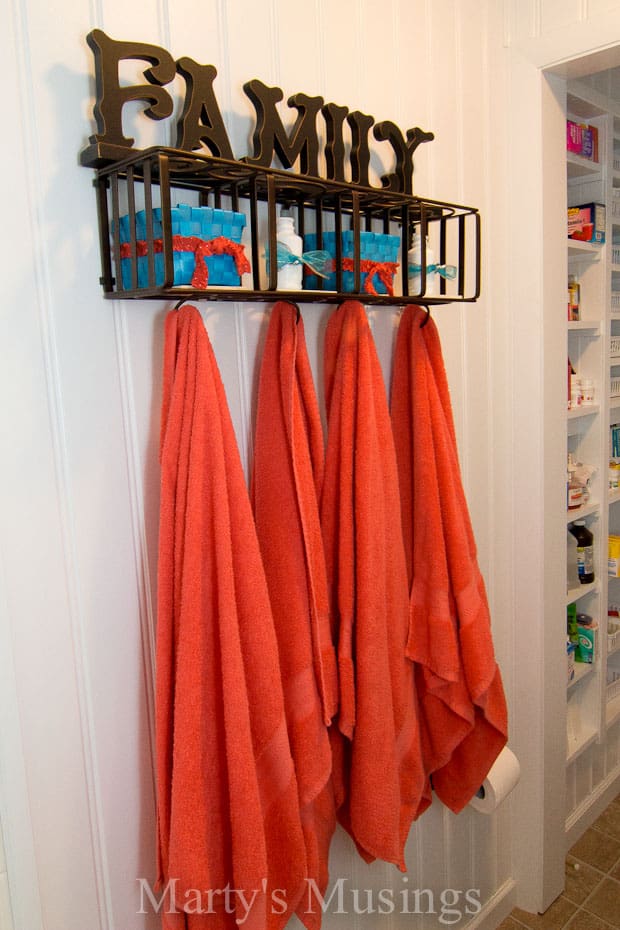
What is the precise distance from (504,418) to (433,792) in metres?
0.89

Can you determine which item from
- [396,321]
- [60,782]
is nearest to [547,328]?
[396,321]

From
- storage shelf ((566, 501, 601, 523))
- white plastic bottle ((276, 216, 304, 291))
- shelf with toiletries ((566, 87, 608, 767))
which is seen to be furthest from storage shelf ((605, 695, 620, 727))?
white plastic bottle ((276, 216, 304, 291))

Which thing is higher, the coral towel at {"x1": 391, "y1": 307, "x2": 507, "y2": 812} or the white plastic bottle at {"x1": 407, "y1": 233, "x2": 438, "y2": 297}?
the white plastic bottle at {"x1": 407, "y1": 233, "x2": 438, "y2": 297}

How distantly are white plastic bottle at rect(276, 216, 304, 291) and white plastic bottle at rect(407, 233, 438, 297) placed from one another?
32 cm

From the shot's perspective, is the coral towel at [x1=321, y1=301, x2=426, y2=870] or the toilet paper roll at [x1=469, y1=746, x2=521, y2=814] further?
the toilet paper roll at [x1=469, y1=746, x2=521, y2=814]

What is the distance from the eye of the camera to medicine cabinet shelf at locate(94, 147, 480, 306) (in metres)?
0.96

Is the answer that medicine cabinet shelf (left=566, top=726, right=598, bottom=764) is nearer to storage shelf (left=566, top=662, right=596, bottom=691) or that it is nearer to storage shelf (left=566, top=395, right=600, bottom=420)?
storage shelf (left=566, top=662, right=596, bottom=691)

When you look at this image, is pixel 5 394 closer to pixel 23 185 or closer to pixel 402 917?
pixel 23 185

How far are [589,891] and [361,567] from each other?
1497 millimetres

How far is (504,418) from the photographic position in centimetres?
190

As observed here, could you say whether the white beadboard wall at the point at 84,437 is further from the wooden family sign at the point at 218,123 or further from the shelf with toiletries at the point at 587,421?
the shelf with toiletries at the point at 587,421

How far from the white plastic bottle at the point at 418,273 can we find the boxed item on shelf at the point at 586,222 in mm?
936

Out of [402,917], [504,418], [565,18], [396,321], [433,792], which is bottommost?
[402,917]

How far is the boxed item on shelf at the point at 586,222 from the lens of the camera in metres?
2.18
